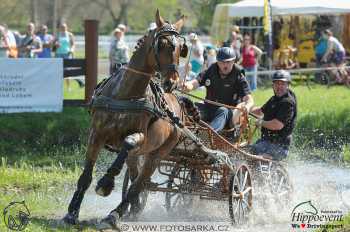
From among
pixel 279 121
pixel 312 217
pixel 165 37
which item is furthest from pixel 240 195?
pixel 165 37

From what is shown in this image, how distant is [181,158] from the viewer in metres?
9.46

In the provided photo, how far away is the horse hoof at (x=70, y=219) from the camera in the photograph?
8391mm

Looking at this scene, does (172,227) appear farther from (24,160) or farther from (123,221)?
(24,160)

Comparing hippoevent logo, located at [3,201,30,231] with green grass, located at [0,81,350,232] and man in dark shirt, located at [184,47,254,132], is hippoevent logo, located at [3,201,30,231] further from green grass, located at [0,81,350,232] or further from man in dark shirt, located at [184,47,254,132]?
man in dark shirt, located at [184,47,254,132]

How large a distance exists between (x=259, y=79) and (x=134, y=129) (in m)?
15.9

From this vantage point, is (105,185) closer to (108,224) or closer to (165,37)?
(108,224)

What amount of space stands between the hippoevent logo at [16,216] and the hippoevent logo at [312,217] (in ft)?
8.79

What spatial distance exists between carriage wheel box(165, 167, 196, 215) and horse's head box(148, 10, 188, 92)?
1505 millimetres

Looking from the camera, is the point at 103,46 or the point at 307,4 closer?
the point at 307,4

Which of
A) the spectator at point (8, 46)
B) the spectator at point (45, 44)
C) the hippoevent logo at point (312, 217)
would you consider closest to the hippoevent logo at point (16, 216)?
the hippoevent logo at point (312, 217)

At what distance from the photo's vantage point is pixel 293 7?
26422mm

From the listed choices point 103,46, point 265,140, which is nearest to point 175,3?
point 103,46

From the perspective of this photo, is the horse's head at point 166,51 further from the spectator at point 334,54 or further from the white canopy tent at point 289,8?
the white canopy tent at point 289,8

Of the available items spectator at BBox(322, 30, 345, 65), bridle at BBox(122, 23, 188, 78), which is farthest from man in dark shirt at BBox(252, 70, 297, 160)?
spectator at BBox(322, 30, 345, 65)
